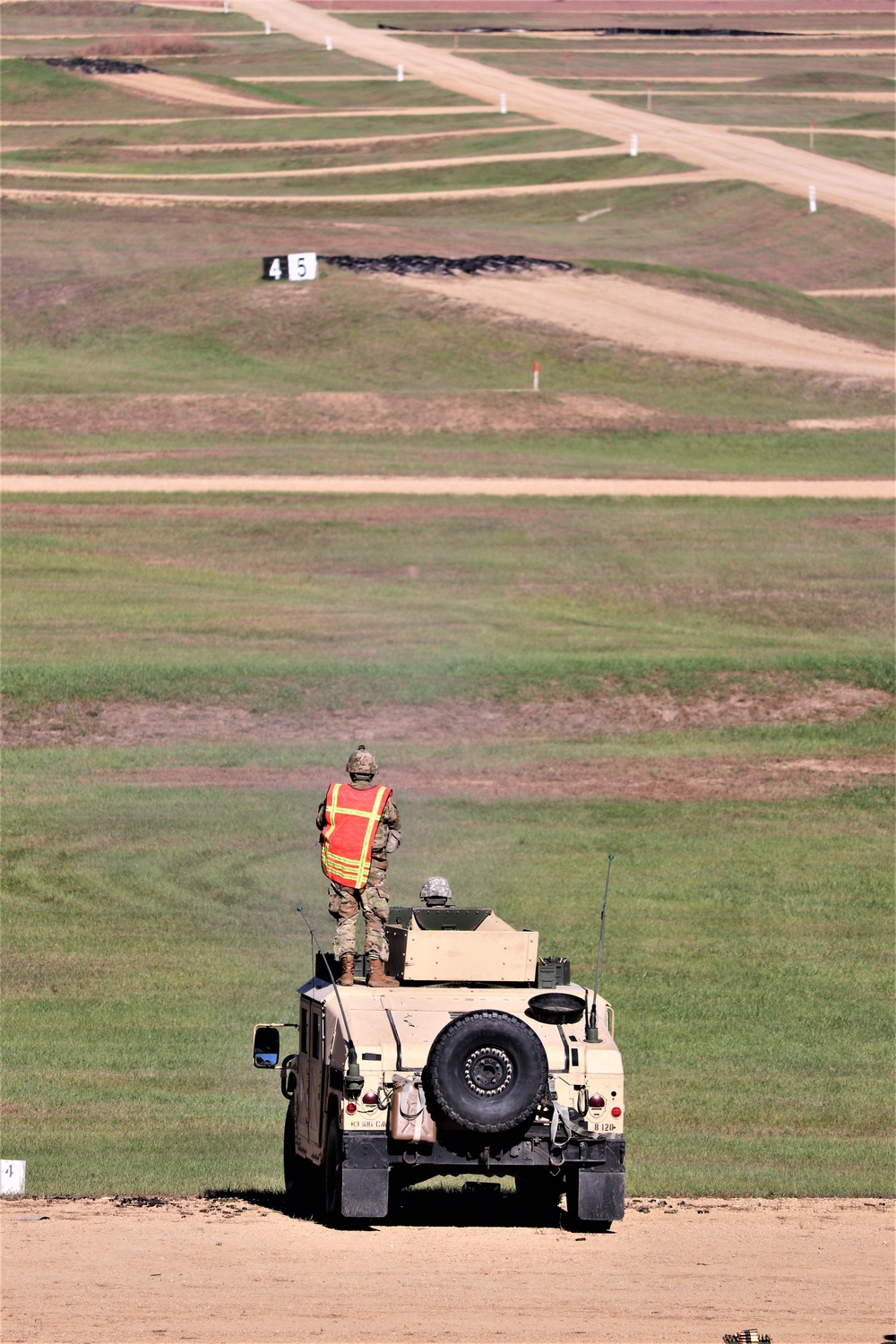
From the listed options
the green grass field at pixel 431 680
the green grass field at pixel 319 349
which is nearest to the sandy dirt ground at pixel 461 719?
the green grass field at pixel 431 680

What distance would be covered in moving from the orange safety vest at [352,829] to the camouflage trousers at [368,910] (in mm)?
84

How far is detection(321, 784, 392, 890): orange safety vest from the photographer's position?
41.0 ft

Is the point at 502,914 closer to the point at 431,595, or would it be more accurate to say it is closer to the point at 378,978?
the point at 378,978

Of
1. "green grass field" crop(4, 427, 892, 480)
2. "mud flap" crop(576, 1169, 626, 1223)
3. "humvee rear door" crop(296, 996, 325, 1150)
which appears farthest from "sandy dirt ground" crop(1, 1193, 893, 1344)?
"green grass field" crop(4, 427, 892, 480)

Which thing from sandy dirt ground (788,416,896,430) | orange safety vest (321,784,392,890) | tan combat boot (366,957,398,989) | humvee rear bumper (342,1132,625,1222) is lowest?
humvee rear bumper (342,1132,625,1222)

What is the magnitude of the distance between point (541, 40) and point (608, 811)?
95.8 meters

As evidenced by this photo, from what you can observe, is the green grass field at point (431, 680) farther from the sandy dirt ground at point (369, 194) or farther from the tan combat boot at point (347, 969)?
the tan combat boot at point (347, 969)

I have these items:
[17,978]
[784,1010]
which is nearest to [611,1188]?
[784,1010]

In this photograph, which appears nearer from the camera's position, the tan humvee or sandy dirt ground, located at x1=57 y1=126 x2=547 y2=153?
the tan humvee

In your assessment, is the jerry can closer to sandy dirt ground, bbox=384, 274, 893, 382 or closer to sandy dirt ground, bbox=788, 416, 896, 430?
sandy dirt ground, bbox=788, 416, 896, 430

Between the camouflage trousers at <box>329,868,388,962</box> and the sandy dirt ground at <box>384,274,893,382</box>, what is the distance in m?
39.4

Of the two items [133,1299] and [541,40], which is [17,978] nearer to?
A: [133,1299]

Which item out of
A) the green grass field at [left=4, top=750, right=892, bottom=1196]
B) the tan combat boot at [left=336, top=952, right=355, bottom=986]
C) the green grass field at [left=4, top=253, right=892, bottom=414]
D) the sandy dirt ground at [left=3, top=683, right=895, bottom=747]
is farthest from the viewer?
the green grass field at [left=4, top=253, right=892, bottom=414]

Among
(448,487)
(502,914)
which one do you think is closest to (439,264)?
(448,487)
